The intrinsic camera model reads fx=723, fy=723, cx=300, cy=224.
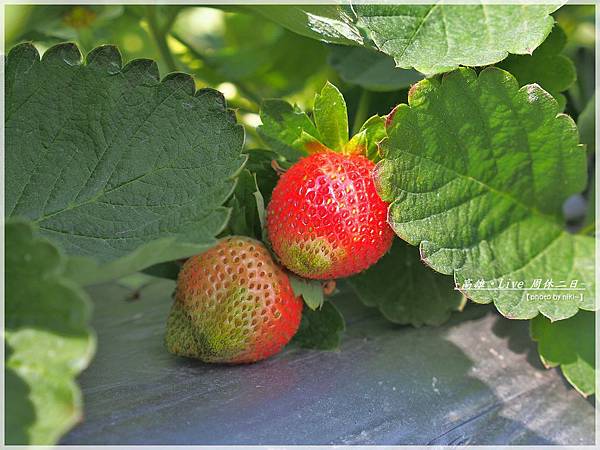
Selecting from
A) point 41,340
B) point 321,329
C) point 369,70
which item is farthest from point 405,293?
point 41,340

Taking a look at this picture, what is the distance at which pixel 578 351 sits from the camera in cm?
58

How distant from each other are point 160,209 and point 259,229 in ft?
0.32

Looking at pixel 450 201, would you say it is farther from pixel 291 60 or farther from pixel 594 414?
pixel 291 60

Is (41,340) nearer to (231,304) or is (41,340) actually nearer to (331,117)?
(231,304)

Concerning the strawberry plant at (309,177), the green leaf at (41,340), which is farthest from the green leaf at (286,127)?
the green leaf at (41,340)

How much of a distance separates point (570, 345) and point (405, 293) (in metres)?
0.14

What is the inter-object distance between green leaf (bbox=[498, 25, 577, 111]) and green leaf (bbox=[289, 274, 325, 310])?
24 centimetres

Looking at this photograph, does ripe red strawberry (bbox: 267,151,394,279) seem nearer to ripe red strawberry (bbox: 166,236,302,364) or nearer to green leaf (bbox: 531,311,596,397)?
ripe red strawberry (bbox: 166,236,302,364)

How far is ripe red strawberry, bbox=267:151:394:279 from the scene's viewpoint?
1.64 ft

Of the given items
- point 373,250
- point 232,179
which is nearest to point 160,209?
point 232,179

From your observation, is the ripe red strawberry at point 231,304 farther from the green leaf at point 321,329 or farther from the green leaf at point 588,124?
the green leaf at point 588,124

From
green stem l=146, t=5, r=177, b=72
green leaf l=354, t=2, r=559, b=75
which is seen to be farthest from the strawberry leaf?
green stem l=146, t=5, r=177, b=72

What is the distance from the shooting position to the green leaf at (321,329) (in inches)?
22.4

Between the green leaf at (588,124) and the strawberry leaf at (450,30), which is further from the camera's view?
the green leaf at (588,124)
